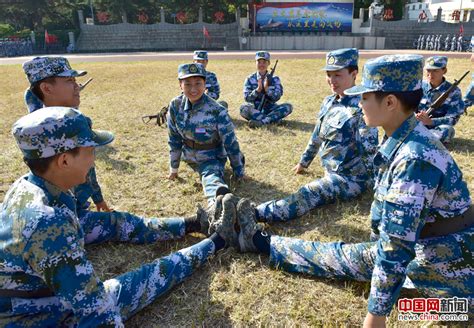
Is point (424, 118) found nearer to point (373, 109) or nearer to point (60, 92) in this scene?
point (373, 109)

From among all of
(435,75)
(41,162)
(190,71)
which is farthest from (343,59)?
(41,162)

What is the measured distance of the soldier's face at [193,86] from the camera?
4.73 meters

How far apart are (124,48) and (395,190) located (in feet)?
135

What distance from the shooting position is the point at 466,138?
708 cm

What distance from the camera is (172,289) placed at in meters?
3.12

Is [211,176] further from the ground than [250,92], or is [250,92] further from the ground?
[250,92]

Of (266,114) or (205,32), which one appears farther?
(205,32)

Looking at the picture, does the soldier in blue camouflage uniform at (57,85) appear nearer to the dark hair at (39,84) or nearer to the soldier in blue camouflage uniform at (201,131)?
the dark hair at (39,84)

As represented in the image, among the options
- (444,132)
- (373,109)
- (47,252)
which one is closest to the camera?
(47,252)

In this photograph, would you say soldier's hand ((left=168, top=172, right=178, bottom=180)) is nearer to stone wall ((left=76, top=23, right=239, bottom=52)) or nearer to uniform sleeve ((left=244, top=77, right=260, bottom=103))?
uniform sleeve ((left=244, top=77, right=260, bottom=103))

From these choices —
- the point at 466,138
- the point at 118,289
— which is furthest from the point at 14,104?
the point at 466,138

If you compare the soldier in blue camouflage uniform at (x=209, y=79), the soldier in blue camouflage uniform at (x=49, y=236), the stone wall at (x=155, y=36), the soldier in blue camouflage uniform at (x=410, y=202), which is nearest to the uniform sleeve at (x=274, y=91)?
the soldier in blue camouflage uniform at (x=209, y=79)

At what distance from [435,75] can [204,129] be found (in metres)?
4.23

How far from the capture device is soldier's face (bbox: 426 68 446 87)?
6324mm
